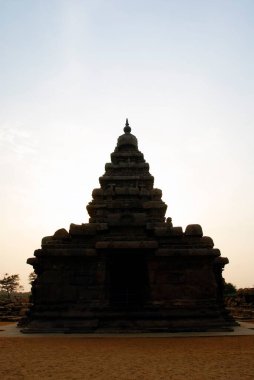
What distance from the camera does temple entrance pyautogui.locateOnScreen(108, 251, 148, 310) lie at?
1475 centimetres

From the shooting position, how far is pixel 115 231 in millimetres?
15836

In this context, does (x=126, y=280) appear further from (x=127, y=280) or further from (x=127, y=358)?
(x=127, y=358)

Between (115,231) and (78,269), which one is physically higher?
(115,231)

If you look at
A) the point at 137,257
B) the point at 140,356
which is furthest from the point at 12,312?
the point at 140,356

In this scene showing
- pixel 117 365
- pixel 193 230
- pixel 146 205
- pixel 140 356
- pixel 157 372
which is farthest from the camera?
pixel 146 205

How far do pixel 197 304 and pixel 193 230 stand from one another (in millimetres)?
2955

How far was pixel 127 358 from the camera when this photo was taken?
841 centimetres

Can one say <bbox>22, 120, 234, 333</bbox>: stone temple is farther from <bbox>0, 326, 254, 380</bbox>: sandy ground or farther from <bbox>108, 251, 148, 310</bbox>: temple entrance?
<bbox>0, 326, 254, 380</bbox>: sandy ground

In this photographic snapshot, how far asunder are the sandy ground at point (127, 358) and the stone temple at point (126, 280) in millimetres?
1823

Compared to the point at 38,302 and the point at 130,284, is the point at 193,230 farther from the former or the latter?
the point at 38,302

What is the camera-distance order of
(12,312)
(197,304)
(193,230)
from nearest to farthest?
(197,304)
(193,230)
(12,312)

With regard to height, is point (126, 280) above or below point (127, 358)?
above

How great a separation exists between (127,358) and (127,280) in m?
7.09

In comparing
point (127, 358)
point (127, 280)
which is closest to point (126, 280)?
point (127, 280)
